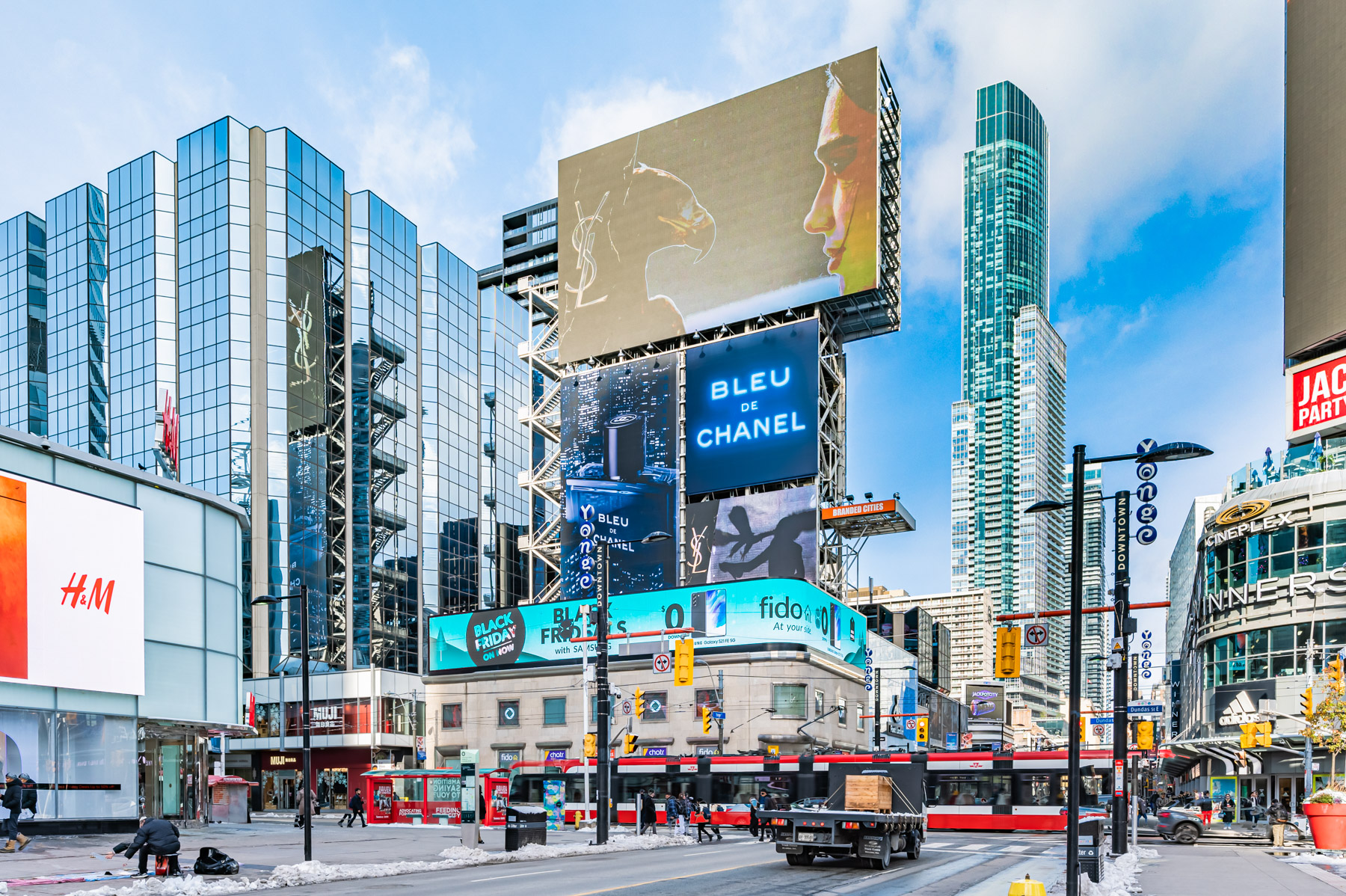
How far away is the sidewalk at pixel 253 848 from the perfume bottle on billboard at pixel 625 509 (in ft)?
137

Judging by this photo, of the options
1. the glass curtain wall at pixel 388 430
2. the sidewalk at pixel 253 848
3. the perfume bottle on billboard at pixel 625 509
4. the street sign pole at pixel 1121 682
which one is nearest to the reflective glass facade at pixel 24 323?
the glass curtain wall at pixel 388 430

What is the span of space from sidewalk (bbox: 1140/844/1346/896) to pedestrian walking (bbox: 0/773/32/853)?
26063 millimetres

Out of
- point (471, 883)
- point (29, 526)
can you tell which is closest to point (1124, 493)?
point (471, 883)

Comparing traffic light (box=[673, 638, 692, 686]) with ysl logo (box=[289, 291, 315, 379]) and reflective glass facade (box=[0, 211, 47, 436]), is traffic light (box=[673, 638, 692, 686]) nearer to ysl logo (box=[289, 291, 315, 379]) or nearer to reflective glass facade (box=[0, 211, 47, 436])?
ysl logo (box=[289, 291, 315, 379])

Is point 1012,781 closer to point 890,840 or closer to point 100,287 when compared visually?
point 890,840

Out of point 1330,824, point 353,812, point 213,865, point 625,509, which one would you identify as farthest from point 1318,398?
point 625,509

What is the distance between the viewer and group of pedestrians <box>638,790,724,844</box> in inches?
1578

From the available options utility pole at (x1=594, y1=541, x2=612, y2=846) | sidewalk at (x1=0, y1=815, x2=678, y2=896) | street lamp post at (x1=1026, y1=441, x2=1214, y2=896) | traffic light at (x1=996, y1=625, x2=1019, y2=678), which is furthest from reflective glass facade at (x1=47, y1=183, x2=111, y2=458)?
street lamp post at (x1=1026, y1=441, x2=1214, y2=896)

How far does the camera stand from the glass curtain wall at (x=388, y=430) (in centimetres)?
10156

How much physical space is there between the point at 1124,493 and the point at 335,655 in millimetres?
77373

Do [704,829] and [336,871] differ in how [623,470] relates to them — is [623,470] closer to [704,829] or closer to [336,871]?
[704,829]

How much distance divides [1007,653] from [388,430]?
83.4m

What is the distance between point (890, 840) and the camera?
25609 millimetres

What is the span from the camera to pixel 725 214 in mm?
93875
